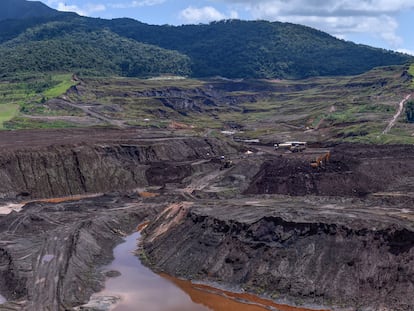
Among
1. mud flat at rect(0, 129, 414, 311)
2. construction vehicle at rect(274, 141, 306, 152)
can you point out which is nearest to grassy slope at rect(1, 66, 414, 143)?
construction vehicle at rect(274, 141, 306, 152)

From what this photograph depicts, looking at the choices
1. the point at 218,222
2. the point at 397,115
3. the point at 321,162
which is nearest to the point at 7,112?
the point at 321,162

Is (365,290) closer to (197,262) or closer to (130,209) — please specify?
(197,262)

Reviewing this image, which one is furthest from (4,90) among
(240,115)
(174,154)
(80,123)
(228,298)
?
(228,298)

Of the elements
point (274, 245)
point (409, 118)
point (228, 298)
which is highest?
point (409, 118)

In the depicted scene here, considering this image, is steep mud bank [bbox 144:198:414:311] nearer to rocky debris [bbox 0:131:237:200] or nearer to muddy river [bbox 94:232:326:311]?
muddy river [bbox 94:232:326:311]

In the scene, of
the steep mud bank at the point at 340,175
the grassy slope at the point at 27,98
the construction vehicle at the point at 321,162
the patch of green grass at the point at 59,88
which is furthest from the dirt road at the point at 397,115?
the patch of green grass at the point at 59,88
